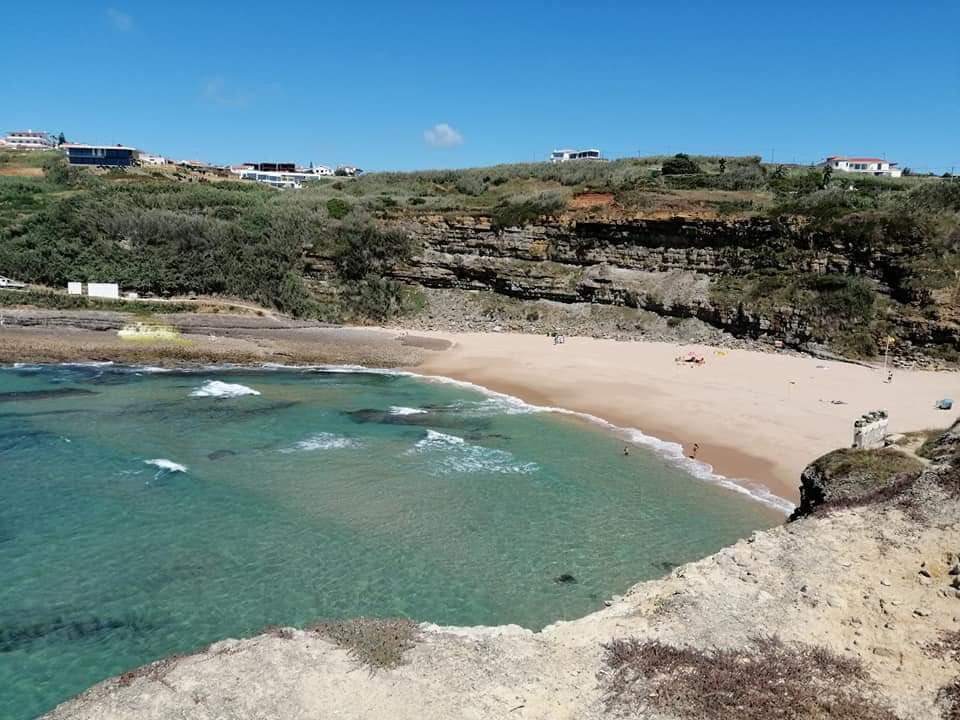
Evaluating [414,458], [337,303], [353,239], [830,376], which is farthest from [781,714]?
[353,239]

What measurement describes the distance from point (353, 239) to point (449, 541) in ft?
116

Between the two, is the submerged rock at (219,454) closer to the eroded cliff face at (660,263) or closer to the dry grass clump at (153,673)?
the dry grass clump at (153,673)

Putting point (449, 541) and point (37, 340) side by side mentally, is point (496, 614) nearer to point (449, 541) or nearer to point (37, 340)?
point (449, 541)

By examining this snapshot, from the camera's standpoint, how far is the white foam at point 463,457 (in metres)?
19.4

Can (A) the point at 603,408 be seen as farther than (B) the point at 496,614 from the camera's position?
Yes

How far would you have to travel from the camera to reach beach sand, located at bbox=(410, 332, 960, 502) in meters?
20.8

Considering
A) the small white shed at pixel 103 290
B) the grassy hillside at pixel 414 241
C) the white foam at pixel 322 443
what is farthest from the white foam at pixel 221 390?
the small white shed at pixel 103 290

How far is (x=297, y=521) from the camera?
50.8 feet

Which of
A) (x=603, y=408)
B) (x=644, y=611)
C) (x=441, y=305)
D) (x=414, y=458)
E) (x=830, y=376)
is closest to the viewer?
(x=644, y=611)

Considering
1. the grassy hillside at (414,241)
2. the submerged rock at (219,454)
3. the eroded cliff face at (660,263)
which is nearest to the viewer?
the submerged rock at (219,454)

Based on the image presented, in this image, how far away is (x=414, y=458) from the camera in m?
20.2

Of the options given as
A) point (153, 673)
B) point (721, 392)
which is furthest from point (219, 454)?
point (721, 392)

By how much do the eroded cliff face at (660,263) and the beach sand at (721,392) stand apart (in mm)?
3194

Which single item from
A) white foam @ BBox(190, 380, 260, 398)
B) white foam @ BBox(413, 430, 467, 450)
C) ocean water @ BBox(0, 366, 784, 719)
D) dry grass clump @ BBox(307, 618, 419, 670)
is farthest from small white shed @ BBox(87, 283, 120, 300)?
dry grass clump @ BBox(307, 618, 419, 670)
